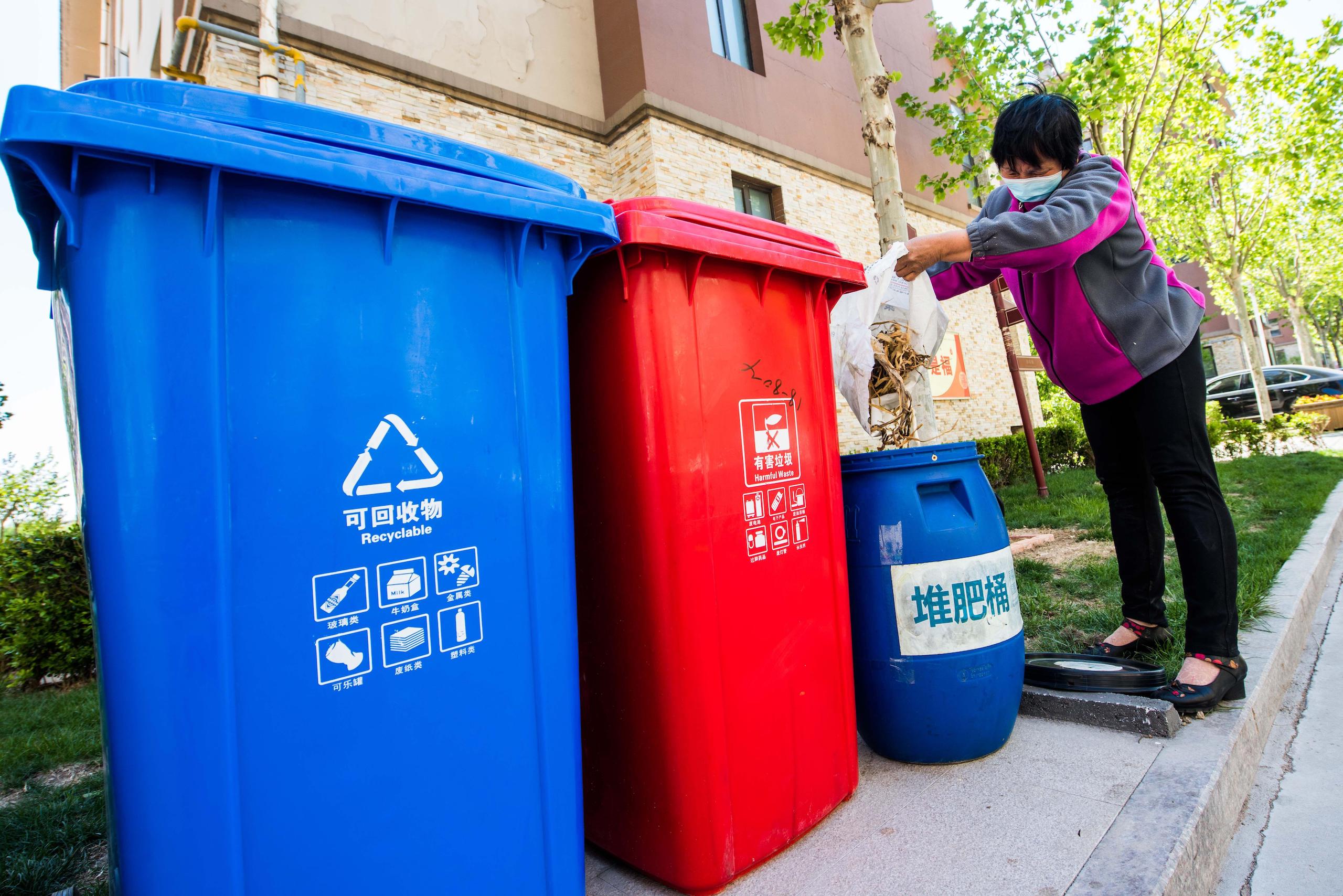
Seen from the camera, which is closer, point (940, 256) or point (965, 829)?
point (965, 829)

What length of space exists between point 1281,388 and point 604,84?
18111 mm

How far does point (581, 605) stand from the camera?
1.93 metres

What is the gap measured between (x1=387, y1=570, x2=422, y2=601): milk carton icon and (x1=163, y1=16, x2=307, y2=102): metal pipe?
17.5ft

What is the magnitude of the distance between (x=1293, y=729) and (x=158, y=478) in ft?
11.6

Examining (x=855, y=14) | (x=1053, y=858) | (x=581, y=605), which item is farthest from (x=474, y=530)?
(x=855, y=14)

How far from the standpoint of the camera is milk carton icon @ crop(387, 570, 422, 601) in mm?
1297

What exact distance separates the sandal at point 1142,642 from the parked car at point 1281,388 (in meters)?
17.5

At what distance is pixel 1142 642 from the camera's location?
9.09 ft

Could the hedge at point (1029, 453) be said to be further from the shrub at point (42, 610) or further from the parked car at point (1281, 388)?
the shrub at point (42, 610)

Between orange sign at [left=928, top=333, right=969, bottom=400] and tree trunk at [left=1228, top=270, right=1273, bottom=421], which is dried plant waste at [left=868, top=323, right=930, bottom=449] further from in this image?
tree trunk at [left=1228, top=270, right=1273, bottom=421]

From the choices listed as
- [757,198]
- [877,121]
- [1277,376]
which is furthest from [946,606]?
[1277,376]

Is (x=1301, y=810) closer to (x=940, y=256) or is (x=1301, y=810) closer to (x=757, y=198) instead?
(x=940, y=256)

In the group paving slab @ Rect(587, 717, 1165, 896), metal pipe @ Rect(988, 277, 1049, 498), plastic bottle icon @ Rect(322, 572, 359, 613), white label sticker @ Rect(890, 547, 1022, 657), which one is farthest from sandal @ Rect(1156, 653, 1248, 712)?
metal pipe @ Rect(988, 277, 1049, 498)

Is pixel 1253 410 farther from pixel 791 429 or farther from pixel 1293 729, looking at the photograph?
pixel 791 429
